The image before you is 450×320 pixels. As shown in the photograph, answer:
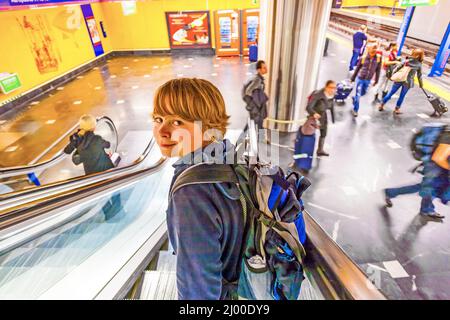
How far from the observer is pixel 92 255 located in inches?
79.0

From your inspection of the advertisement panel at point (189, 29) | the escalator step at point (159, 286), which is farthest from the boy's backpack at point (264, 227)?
the advertisement panel at point (189, 29)

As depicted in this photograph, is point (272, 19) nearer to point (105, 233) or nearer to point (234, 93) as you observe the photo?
point (234, 93)

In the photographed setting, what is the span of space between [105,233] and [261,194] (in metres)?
2.42

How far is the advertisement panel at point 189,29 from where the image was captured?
41.7 feet

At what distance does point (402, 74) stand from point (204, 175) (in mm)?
6552

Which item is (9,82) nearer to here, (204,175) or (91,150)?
(91,150)

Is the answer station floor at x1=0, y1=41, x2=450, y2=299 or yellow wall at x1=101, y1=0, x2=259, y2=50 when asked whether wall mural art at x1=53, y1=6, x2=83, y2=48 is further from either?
yellow wall at x1=101, y1=0, x2=259, y2=50

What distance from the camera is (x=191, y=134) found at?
1003mm

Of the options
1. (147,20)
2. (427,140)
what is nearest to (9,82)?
(147,20)

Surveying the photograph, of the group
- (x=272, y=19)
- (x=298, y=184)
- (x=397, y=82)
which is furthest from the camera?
(x=397, y=82)

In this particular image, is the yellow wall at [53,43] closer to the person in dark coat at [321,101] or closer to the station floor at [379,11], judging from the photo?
the person in dark coat at [321,101]

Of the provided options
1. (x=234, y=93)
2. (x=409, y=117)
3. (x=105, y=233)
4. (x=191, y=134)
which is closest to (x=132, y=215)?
(x=105, y=233)

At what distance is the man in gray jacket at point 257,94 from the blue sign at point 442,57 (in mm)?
6720
